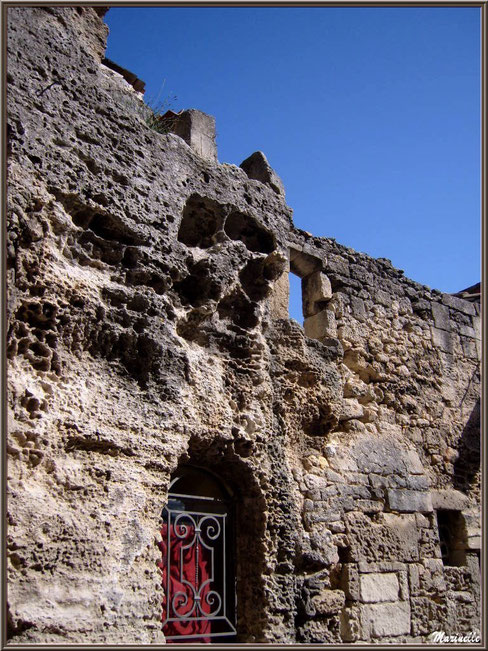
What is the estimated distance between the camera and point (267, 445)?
4.26m

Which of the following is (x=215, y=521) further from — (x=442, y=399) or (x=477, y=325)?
(x=477, y=325)

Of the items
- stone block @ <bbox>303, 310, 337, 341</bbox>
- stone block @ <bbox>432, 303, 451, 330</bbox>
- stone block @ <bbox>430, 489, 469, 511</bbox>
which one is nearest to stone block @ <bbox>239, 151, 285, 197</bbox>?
stone block @ <bbox>303, 310, 337, 341</bbox>

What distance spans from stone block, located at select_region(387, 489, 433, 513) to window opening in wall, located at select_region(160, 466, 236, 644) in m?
1.79

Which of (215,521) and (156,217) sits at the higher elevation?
(156,217)

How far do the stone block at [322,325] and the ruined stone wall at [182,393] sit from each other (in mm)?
18

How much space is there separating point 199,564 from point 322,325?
2486 mm

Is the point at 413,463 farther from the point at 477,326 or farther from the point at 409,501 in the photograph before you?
the point at 477,326

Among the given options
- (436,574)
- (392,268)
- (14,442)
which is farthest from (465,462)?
(14,442)

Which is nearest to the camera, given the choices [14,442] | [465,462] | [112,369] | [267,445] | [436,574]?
[14,442]

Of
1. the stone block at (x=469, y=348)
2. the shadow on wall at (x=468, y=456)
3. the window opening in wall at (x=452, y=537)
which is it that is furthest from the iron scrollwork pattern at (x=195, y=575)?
the stone block at (x=469, y=348)

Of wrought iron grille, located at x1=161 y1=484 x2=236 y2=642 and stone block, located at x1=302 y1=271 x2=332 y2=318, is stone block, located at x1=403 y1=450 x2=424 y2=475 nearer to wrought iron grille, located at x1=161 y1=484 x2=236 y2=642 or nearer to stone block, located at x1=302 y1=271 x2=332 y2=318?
stone block, located at x1=302 y1=271 x2=332 y2=318

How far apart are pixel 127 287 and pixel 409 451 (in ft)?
11.3

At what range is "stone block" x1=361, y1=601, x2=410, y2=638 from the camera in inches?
183

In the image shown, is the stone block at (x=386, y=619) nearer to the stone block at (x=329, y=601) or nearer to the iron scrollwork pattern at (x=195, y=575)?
the stone block at (x=329, y=601)
